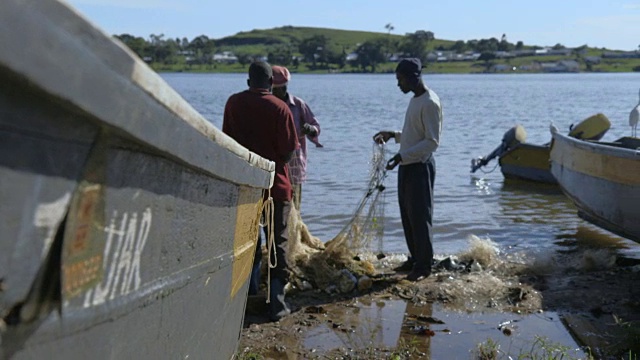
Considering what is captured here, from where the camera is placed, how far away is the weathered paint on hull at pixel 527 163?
54.3 feet

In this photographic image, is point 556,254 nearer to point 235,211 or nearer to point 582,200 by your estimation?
point 582,200

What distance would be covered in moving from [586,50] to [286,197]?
16493 centimetres

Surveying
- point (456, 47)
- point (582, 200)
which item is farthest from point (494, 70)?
point (582, 200)

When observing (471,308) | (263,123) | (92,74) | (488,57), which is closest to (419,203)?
(471,308)

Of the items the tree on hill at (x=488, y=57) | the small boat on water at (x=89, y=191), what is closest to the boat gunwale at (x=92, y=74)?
the small boat on water at (x=89, y=191)

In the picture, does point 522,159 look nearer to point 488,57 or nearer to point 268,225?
point 268,225

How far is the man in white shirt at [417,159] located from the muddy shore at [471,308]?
0.39 metres

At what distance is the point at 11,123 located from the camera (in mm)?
1868

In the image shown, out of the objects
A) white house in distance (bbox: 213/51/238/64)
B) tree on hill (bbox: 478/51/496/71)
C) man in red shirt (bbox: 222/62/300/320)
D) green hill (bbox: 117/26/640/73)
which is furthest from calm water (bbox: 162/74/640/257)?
tree on hill (bbox: 478/51/496/71)

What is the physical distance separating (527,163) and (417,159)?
989cm

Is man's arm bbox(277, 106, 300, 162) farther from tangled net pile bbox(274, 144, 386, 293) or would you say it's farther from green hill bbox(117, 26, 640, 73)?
green hill bbox(117, 26, 640, 73)

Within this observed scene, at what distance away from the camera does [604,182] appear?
9.38m

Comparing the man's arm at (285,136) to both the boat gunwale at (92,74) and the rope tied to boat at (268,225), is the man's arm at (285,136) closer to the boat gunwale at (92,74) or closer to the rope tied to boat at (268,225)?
the rope tied to boat at (268,225)

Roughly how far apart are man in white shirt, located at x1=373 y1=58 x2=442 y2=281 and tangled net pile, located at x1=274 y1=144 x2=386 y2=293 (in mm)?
372
